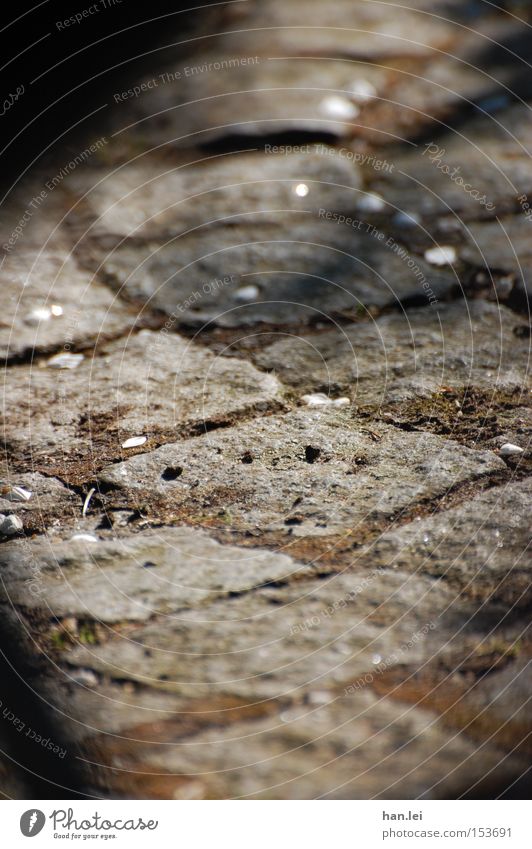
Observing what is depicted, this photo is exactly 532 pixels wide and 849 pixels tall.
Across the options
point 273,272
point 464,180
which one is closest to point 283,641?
point 273,272

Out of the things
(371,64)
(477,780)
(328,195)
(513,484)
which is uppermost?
(371,64)

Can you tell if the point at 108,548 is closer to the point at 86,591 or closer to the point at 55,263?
the point at 86,591

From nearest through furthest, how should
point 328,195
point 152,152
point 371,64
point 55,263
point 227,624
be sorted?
point 227,624
point 55,263
point 328,195
point 152,152
point 371,64

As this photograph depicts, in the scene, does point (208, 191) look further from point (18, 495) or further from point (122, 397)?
point (18, 495)

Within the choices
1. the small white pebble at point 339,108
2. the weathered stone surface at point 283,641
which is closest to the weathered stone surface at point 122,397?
the weathered stone surface at point 283,641

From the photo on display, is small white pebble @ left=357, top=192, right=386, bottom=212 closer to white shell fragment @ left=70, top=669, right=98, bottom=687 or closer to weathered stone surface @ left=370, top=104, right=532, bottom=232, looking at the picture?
weathered stone surface @ left=370, top=104, right=532, bottom=232

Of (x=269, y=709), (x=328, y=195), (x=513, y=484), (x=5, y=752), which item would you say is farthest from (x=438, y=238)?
(x=5, y=752)

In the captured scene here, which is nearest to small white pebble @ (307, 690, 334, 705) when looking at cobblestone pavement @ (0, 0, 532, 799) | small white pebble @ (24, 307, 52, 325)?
cobblestone pavement @ (0, 0, 532, 799)
